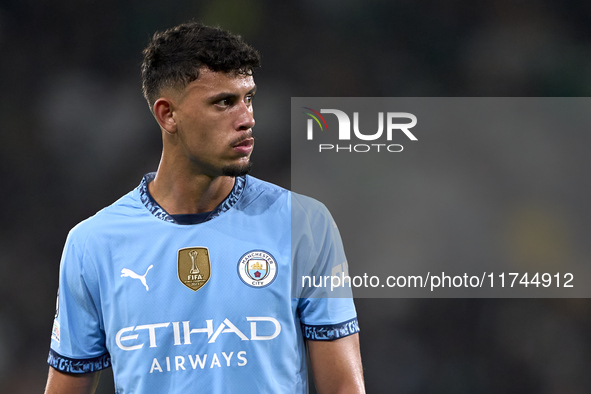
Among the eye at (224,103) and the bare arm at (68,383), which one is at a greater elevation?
the eye at (224,103)

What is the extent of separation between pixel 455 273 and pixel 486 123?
63cm

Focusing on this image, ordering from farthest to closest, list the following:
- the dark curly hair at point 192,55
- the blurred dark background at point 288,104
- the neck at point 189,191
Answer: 1. the blurred dark background at point 288,104
2. the neck at point 189,191
3. the dark curly hair at point 192,55

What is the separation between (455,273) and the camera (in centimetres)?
229

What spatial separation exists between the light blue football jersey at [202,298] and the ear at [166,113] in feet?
0.68

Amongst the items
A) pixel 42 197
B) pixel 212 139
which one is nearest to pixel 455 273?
pixel 212 139

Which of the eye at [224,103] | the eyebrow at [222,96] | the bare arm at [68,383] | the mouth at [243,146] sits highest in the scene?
the eyebrow at [222,96]

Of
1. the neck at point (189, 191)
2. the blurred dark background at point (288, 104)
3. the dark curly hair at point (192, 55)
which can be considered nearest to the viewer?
A: the dark curly hair at point (192, 55)

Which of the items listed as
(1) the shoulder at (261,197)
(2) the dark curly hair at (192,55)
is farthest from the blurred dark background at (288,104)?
(2) the dark curly hair at (192,55)

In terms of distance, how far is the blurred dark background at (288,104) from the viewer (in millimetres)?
2811

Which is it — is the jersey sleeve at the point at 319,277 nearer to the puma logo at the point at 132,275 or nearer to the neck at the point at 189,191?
the neck at the point at 189,191

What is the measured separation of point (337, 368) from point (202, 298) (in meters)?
0.37

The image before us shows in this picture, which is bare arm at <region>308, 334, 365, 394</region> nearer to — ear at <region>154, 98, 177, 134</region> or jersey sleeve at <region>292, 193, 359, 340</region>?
jersey sleeve at <region>292, 193, 359, 340</region>

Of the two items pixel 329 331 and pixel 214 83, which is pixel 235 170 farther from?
pixel 329 331

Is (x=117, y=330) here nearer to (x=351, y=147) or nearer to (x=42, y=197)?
(x=351, y=147)
